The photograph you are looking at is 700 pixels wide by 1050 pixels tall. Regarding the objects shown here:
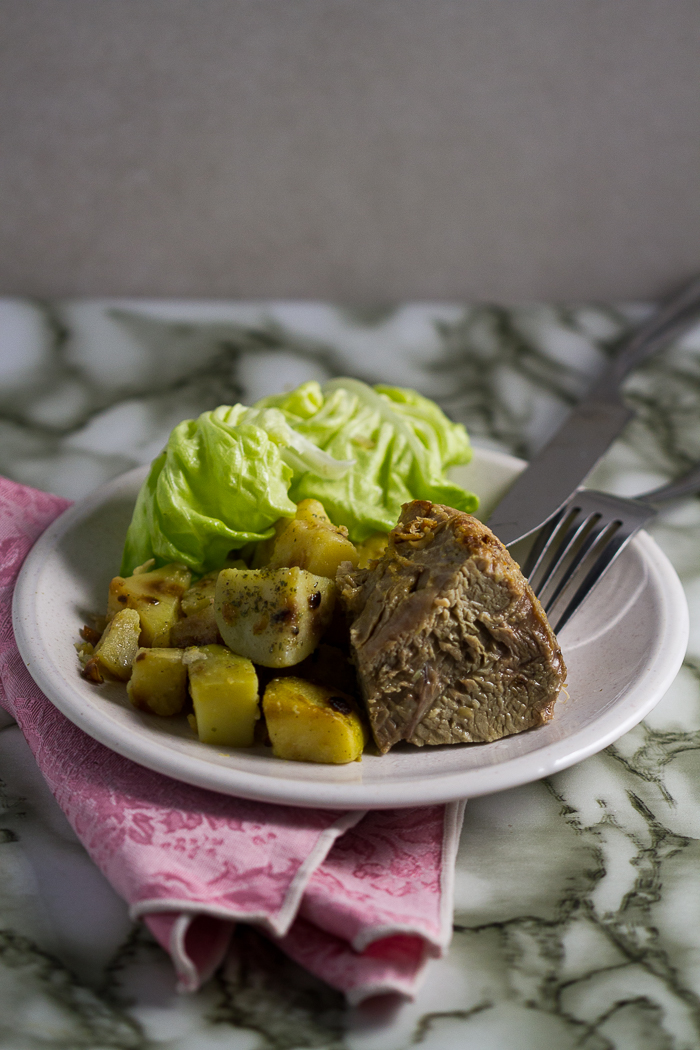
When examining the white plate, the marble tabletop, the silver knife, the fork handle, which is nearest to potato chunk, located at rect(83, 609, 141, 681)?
the white plate

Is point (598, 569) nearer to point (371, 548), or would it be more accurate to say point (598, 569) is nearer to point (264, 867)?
point (371, 548)

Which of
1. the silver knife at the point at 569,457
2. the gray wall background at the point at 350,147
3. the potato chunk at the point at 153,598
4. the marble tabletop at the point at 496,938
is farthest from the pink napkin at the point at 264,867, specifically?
the gray wall background at the point at 350,147

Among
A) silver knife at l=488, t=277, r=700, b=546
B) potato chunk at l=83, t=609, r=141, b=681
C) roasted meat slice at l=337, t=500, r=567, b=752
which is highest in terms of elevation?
silver knife at l=488, t=277, r=700, b=546

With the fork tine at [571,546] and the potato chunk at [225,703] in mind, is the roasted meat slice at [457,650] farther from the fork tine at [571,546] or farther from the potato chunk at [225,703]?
the fork tine at [571,546]

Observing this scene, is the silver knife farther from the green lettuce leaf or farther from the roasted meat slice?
the roasted meat slice

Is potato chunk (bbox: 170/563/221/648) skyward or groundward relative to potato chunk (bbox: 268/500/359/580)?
groundward

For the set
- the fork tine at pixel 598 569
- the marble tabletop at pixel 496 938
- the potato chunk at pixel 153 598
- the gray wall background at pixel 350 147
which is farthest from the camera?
the gray wall background at pixel 350 147

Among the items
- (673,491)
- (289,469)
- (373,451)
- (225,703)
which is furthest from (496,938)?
(673,491)
